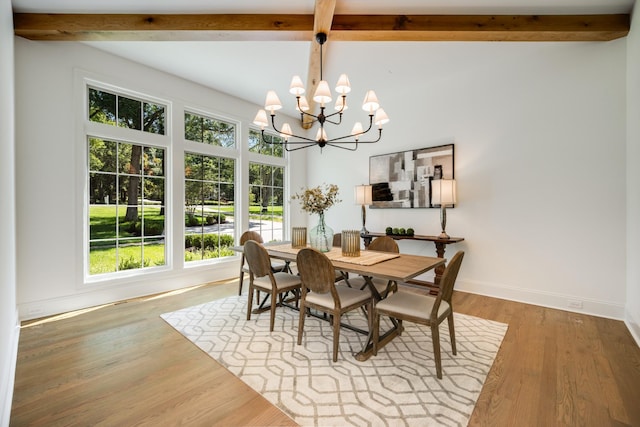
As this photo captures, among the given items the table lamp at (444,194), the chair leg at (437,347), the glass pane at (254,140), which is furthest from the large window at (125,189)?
the table lamp at (444,194)

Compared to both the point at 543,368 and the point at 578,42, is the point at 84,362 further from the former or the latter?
the point at 578,42

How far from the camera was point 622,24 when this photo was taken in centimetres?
270

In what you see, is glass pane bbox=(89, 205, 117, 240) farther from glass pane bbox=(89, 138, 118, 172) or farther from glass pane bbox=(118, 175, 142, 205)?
glass pane bbox=(89, 138, 118, 172)

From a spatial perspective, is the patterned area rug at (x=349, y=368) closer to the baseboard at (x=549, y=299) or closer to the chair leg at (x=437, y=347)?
the chair leg at (x=437, y=347)

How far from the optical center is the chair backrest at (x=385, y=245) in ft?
9.56

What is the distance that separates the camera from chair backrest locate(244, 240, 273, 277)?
2623 mm

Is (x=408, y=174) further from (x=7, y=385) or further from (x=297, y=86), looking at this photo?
(x=7, y=385)

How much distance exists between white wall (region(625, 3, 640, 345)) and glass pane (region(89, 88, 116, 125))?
5.61 m

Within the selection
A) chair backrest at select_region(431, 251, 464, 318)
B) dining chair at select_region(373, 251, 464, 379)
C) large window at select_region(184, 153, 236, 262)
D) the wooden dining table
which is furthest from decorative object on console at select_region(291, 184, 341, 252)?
large window at select_region(184, 153, 236, 262)

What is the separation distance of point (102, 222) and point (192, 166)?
54.2 inches

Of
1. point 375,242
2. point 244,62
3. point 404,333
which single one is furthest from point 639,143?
point 244,62

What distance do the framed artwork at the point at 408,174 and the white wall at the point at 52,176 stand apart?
380cm

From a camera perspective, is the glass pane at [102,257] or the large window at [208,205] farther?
the large window at [208,205]

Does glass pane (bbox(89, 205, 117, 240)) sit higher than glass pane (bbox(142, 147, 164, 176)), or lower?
lower
